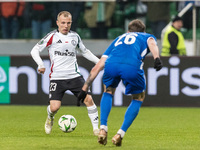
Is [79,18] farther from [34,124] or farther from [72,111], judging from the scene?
[34,124]

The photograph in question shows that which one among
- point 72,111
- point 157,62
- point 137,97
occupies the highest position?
point 157,62

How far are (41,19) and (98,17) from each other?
5.24 feet

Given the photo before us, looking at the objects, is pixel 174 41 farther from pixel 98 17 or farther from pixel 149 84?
pixel 98 17

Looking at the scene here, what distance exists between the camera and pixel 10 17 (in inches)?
661

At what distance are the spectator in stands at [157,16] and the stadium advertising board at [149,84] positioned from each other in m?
2.41

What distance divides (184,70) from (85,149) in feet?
24.3

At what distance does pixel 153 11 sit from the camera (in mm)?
16562

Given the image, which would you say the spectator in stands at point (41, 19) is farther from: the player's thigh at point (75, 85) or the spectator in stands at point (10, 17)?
the player's thigh at point (75, 85)

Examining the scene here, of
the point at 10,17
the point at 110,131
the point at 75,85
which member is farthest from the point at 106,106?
the point at 10,17

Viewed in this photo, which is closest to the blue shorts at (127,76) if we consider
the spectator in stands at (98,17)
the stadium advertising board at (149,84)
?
the stadium advertising board at (149,84)

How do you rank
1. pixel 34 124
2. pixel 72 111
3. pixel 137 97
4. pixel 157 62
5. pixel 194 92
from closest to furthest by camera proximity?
pixel 157 62, pixel 137 97, pixel 34 124, pixel 72 111, pixel 194 92

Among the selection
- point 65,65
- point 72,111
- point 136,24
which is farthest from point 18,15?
point 136,24

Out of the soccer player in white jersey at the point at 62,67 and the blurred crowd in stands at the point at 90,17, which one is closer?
the soccer player in white jersey at the point at 62,67

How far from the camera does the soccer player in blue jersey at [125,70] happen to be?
7289 millimetres
